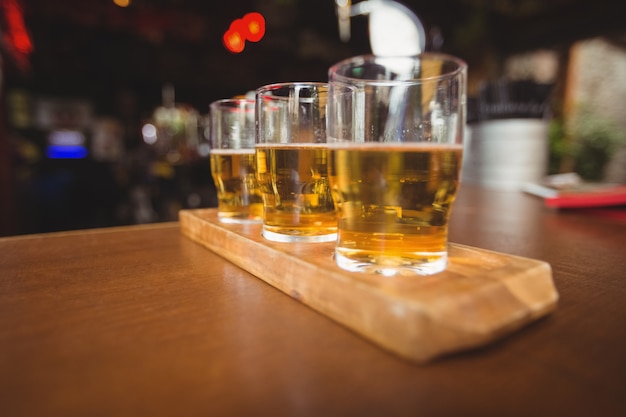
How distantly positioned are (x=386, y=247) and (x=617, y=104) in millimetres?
5756

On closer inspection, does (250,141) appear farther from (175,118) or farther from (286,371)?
(175,118)

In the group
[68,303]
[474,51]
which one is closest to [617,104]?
[474,51]

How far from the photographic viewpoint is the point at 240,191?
951 mm

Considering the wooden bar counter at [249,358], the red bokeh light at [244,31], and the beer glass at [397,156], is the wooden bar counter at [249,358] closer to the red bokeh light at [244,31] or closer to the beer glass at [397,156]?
the beer glass at [397,156]

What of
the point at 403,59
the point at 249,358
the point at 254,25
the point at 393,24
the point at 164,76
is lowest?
the point at 249,358

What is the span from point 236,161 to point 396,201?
54cm

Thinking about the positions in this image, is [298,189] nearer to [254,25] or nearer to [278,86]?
[278,86]

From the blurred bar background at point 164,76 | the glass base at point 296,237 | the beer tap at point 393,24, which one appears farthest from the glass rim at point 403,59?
the beer tap at point 393,24

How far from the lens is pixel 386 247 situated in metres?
0.54

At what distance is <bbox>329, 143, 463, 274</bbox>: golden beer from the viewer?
514 millimetres

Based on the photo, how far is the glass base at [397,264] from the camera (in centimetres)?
52

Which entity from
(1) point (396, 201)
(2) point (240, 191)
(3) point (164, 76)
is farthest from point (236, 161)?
(3) point (164, 76)

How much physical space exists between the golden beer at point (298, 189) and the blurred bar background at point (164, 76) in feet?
13.3

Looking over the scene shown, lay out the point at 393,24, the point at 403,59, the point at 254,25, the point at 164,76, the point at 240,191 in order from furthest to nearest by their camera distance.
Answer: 1. the point at 164,76
2. the point at 254,25
3. the point at 393,24
4. the point at 240,191
5. the point at 403,59
